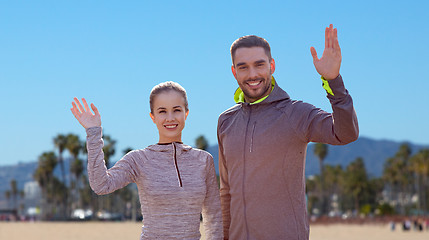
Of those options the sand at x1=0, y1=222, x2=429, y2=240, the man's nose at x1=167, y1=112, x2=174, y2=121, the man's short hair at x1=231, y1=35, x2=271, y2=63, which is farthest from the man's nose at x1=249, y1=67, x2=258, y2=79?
the sand at x1=0, y1=222, x2=429, y2=240

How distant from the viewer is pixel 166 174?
14.7 ft

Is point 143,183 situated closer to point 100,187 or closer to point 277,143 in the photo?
point 100,187

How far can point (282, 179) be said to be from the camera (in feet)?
14.4

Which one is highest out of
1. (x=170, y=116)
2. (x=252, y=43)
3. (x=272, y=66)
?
(x=252, y=43)

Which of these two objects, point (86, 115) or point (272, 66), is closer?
point (86, 115)

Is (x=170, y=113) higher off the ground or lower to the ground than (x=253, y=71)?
lower

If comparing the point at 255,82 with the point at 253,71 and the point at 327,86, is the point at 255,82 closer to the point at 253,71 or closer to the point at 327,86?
the point at 253,71

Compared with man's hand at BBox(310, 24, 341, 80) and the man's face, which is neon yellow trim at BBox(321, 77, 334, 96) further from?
the man's face

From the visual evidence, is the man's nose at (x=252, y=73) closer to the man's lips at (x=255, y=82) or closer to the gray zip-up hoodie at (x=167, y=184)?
the man's lips at (x=255, y=82)

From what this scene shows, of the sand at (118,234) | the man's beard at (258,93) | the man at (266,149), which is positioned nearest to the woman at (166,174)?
the man at (266,149)

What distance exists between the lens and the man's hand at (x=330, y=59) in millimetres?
3994

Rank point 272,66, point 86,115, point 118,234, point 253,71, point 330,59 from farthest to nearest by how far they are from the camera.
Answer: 1. point 118,234
2. point 272,66
3. point 253,71
4. point 86,115
5. point 330,59

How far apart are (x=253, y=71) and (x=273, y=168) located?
0.74 m

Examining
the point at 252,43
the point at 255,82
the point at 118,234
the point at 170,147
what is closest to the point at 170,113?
the point at 170,147
